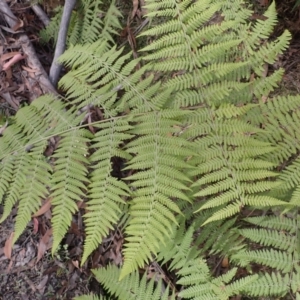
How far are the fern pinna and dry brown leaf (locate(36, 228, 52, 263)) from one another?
0.62 m

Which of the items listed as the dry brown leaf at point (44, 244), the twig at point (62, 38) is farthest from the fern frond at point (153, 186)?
the twig at point (62, 38)

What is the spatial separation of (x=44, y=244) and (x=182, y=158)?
1548 mm

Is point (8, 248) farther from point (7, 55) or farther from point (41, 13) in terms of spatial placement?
point (41, 13)

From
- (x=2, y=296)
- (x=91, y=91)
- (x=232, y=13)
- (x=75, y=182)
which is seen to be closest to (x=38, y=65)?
(x=91, y=91)

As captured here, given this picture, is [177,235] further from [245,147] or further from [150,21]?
[150,21]

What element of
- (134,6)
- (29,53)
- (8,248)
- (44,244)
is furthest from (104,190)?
(134,6)

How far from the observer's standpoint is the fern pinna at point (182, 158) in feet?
8.97

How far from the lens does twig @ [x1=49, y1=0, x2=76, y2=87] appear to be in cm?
356

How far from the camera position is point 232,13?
327 centimetres

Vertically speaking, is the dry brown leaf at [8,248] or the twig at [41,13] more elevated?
the twig at [41,13]

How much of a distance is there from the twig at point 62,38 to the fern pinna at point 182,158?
413 mm

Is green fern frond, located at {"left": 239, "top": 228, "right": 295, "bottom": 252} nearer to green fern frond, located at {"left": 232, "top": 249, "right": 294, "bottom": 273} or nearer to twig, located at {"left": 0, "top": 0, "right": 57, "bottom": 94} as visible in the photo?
green fern frond, located at {"left": 232, "top": 249, "right": 294, "bottom": 273}

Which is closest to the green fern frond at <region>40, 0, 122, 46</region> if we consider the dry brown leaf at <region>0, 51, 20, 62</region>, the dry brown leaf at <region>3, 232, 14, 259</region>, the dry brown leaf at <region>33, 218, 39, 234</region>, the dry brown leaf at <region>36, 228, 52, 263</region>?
the dry brown leaf at <region>0, 51, 20, 62</region>

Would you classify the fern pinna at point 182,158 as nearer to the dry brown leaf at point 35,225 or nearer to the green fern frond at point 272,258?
the green fern frond at point 272,258
